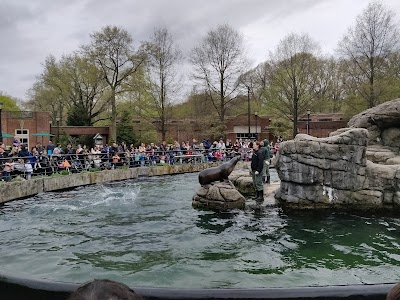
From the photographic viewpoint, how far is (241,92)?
48344mm

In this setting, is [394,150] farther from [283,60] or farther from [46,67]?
[46,67]

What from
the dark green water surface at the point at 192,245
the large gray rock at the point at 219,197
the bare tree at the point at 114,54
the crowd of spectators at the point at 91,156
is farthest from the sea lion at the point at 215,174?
the bare tree at the point at 114,54

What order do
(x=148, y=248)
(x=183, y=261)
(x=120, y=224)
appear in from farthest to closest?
(x=120, y=224) → (x=148, y=248) → (x=183, y=261)

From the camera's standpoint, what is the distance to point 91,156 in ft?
81.4

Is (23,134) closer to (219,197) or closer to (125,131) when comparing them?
(125,131)

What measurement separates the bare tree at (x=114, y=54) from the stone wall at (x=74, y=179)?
16731 mm

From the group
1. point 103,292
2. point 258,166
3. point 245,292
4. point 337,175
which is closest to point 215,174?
point 258,166

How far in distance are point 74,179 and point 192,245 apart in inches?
497

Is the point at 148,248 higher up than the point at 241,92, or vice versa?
the point at 241,92

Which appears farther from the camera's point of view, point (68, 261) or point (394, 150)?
point (394, 150)

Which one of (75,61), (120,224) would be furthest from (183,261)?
(75,61)

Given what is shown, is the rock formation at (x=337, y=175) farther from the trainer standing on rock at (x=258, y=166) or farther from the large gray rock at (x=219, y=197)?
the large gray rock at (x=219, y=197)

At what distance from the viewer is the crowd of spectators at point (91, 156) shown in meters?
18.7

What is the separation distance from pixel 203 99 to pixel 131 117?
8.78 m
